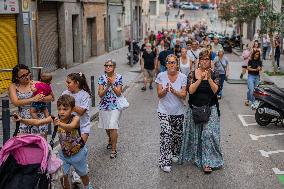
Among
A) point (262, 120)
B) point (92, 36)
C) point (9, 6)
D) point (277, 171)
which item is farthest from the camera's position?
point (92, 36)

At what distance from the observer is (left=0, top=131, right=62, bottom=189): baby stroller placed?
5.20 m

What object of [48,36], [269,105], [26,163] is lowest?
[269,105]

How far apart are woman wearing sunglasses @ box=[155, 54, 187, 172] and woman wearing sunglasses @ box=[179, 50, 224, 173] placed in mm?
154

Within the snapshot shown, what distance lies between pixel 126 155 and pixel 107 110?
898 mm

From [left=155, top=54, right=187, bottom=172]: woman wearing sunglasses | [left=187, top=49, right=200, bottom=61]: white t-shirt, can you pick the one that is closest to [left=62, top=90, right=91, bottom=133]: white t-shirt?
[left=155, top=54, right=187, bottom=172]: woman wearing sunglasses

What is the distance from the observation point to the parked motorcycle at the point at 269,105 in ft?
35.0

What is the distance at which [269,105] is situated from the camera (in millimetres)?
10914

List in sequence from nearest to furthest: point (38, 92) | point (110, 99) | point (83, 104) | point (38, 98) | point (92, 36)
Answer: point (83, 104)
point (38, 98)
point (38, 92)
point (110, 99)
point (92, 36)

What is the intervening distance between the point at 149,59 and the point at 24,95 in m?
9.85

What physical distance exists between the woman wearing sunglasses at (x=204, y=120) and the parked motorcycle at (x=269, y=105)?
3290 millimetres

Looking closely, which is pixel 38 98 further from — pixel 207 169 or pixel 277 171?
pixel 277 171

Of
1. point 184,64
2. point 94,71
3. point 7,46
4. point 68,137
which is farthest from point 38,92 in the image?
point 94,71

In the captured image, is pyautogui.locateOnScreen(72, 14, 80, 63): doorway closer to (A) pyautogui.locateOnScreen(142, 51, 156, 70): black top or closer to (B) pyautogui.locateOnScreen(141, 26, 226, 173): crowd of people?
(A) pyautogui.locateOnScreen(142, 51, 156, 70): black top

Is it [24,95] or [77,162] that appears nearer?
[77,162]
